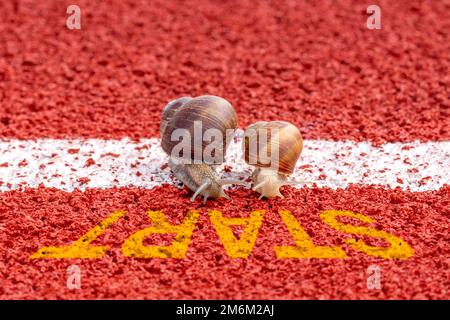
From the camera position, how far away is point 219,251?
3348 mm

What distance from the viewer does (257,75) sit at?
535 centimetres

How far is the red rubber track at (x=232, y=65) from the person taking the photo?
475cm

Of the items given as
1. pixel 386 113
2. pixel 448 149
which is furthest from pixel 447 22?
pixel 448 149

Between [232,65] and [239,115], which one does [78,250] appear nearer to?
[239,115]

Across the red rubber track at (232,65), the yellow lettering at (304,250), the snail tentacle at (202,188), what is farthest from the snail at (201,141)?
the red rubber track at (232,65)

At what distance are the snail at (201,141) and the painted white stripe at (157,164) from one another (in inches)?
9.3

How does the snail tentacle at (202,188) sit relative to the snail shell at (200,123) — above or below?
below

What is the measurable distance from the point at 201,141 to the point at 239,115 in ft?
3.52

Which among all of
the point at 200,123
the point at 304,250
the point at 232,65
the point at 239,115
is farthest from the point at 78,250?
the point at 232,65

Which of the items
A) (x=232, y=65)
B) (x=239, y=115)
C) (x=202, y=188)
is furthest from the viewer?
(x=232, y=65)

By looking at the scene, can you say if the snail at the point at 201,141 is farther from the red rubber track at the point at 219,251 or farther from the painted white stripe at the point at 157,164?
the painted white stripe at the point at 157,164

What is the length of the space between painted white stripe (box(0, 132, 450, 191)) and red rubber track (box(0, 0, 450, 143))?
155 mm

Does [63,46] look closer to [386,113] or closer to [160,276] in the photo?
[386,113]

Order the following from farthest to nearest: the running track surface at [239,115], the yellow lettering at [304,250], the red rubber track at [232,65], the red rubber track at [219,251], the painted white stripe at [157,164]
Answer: the red rubber track at [232,65] → the painted white stripe at [157,164] → the yellow lettering at [304,250] → the running track surface at [239,115] → the red rubber track at [219,251]
